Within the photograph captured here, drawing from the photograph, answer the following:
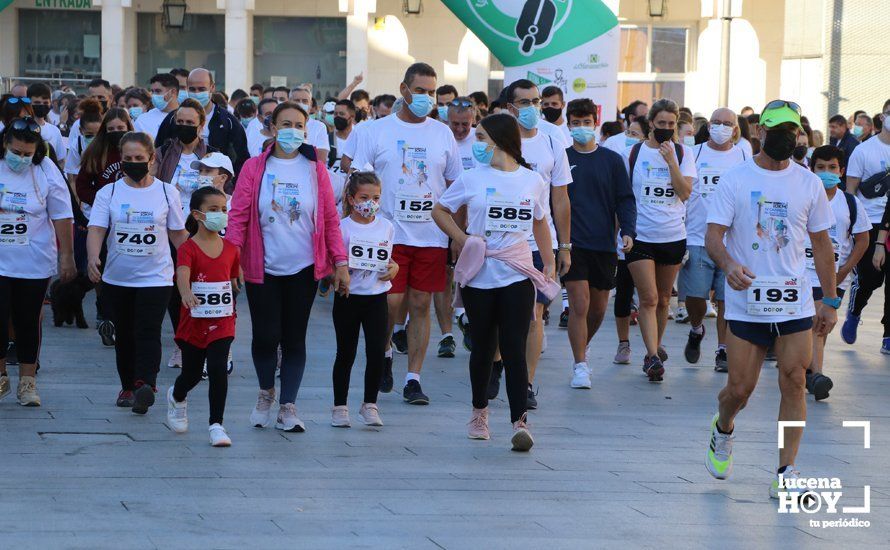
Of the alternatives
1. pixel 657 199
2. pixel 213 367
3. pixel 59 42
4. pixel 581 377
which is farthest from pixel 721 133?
pixel 59 42

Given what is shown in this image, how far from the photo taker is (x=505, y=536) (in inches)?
247

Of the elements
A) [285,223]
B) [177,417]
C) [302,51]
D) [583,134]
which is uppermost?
[302,51]

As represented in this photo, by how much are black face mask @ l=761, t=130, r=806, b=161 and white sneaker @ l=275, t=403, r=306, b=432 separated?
123 inches

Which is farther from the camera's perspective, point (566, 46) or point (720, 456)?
point (566, 46)

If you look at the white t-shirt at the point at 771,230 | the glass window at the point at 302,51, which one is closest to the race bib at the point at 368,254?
the white t-shirt at the point at 771,230

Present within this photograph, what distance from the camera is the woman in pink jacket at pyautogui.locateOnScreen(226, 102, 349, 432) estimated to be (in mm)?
8391

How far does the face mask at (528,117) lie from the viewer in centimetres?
954

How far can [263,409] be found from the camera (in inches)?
339

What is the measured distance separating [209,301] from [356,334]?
3.20ft

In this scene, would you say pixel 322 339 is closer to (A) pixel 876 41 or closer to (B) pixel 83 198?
(B) pixel 83 198

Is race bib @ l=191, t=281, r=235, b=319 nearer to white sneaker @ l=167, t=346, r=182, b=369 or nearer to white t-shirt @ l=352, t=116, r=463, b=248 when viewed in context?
white t-shirt @ l=352, t=116, r=463, b=248

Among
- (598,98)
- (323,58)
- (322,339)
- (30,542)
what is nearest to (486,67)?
(323,58)

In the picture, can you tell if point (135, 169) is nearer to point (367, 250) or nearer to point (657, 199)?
point (367, 250)

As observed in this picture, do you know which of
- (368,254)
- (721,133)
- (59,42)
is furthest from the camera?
(59,42)
